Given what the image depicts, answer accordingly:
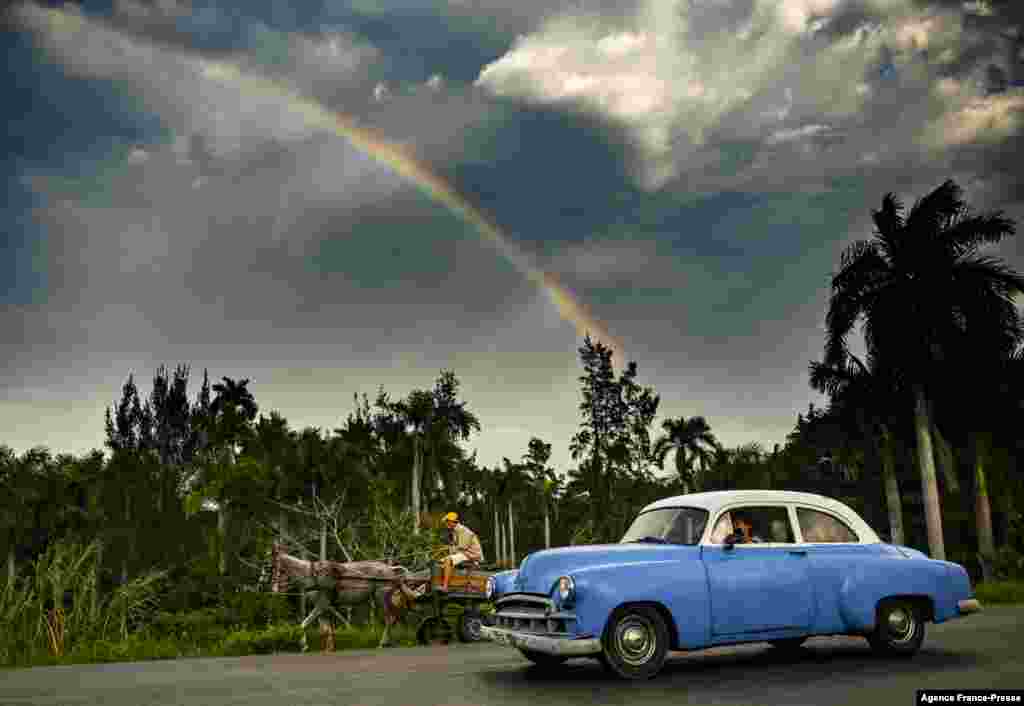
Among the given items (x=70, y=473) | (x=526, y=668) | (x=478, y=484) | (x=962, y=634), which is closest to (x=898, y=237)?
(x=962, y=634)

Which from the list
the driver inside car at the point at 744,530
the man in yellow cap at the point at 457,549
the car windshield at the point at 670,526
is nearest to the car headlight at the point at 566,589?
the car windshield at the point at 670,526

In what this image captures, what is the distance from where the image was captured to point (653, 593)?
913 cm

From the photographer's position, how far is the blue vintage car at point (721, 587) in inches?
358

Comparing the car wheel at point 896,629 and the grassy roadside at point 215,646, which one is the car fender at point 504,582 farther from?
the grassy roadside at point 215,646

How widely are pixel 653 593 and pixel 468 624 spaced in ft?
19.4

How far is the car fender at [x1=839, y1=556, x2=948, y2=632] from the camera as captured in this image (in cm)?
1009

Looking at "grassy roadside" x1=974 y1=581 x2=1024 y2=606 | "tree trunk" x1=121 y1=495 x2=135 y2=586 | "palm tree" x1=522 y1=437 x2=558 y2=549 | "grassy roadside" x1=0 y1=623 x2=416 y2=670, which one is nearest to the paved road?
"grassy roadside" x1=0 y1=623 x2=416 y2=670

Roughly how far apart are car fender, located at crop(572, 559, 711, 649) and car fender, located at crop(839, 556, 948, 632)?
69.5 inches

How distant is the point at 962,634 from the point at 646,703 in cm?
670

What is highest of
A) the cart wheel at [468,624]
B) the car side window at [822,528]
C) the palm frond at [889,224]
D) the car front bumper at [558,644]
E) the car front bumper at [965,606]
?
the palm frond at [889,224]

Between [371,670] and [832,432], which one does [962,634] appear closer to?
[371,670]

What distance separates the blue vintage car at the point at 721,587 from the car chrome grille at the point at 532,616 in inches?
0.5

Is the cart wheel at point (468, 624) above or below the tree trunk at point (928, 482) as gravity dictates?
below

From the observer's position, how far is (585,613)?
29.3 ft
